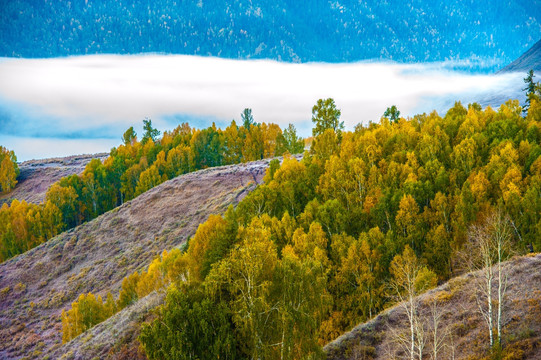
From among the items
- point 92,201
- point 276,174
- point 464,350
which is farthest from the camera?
point 92,201

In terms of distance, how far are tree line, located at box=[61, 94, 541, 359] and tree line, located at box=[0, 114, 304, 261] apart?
45706 mm

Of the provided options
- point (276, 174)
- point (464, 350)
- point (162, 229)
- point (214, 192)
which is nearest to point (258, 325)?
point (464, 350)

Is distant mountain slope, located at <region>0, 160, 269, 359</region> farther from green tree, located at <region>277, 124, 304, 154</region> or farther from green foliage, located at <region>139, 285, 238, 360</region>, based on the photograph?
green foliage, located at <region>139, 285, 238, 360</region>

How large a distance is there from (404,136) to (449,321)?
5644 cm

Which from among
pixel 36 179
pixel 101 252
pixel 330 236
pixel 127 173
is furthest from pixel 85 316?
pixel 36 179

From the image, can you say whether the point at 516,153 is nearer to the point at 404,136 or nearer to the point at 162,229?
→ the point at 404,136

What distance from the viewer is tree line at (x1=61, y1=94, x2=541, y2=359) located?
2933 cm

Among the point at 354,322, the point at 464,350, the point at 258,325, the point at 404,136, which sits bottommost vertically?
the point at 354,322

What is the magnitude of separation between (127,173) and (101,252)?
4280 centimetres

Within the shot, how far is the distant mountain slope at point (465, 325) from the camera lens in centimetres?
2952

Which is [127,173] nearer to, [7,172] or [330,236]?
[7,172]

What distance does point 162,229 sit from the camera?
3890 inches

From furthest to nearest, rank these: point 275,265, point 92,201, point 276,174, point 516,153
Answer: point 92,201, point 276,174, point 516,153, point 275,265

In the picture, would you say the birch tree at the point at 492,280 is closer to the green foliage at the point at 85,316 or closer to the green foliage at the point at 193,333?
the green foliage at the point at 193,333
